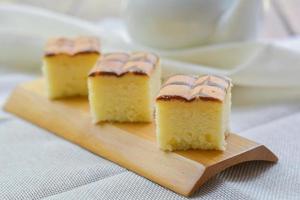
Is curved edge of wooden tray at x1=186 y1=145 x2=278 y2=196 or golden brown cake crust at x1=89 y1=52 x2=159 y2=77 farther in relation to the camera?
golden brown cake crust at x1=89 y1=52 x2=159 y2=77

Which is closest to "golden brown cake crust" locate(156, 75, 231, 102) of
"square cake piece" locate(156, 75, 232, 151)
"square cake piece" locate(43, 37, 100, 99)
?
"square cake piece" locate(156, 75, 232, 151)

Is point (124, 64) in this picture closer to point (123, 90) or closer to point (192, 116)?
point (123, 90)

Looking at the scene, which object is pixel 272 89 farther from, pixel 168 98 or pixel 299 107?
pixel 168 98

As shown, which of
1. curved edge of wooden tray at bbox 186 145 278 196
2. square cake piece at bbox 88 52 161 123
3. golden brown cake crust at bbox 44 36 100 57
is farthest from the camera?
golden brown cake crust at bbox 44 36 100 57

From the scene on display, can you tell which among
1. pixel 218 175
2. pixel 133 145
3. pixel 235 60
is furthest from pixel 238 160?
pixel 235 60

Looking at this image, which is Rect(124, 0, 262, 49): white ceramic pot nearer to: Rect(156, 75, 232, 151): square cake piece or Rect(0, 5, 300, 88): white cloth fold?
Rect(0, 5, 300, 88): white cloth fold

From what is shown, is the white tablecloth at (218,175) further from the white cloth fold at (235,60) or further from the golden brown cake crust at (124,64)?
the golden brown cake crust at (124,64)
